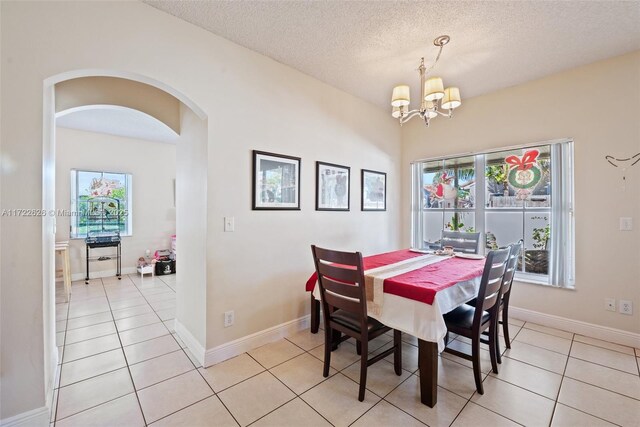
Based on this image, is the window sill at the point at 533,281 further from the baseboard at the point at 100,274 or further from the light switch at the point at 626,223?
the baseboard at the point at 100,274

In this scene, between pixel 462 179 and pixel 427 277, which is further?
pixel 462 179

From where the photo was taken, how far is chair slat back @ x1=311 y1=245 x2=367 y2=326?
1.70 meters

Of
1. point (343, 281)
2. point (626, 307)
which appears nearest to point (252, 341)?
point (343, 281)

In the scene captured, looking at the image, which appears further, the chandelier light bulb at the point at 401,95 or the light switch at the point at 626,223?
the light switch at the point at 626,223

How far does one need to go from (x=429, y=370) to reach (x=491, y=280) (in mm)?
720

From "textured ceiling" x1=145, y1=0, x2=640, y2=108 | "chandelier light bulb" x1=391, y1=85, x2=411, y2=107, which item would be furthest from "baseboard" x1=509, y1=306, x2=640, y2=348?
"chandelier light bulb" x1=391, y1=85, x2=411, y2=107

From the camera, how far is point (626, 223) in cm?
252

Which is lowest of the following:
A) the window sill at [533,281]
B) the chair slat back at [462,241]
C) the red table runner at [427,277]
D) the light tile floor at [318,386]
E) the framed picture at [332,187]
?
the light tile floor at [318,386]

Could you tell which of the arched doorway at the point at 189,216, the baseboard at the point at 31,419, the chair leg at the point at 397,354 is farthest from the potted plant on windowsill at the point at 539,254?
the baseboard at the point at 31,419

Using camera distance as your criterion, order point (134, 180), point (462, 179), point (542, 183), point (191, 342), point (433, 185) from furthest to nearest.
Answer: point (134, 180) → point (433, 185) → point (462, 179) → point (542, 183) → point (191, 342)

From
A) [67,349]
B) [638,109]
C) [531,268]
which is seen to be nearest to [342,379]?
[67,349]

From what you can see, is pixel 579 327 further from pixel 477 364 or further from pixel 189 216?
pixel 189 216

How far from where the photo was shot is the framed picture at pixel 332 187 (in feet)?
9.90

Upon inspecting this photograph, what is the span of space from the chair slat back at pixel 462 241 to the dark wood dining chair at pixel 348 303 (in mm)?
1567
